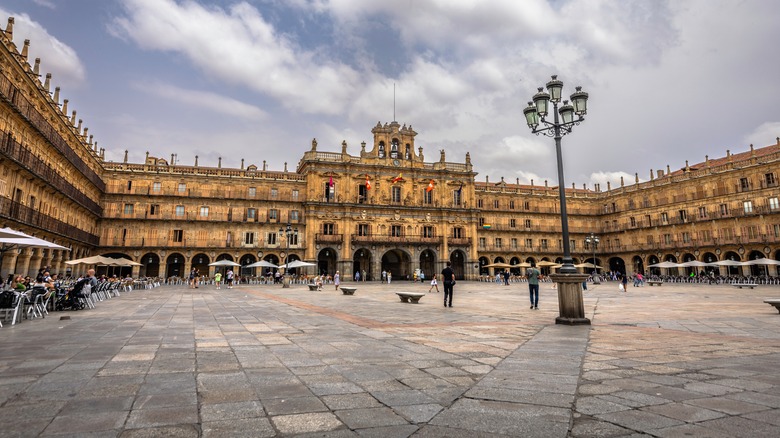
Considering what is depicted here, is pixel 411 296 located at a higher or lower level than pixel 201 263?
lower

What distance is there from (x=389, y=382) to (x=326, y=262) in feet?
142

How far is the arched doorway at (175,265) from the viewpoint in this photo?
41.7m

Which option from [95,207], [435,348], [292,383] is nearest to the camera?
[292,383]

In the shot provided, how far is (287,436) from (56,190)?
30.8m

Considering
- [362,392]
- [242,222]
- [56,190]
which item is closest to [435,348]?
[362,392]

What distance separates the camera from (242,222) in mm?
42688

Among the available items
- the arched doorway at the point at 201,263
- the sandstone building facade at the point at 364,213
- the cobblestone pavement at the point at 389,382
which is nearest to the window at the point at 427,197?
the sandstone building facade at the point at 364,213

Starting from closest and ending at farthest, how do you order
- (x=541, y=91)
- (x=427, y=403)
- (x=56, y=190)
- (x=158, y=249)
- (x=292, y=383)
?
(x=427, y=403) → (x=292, y=383) → (x=541, y=91) → (x=56, y=190) → (x=158, y=249)

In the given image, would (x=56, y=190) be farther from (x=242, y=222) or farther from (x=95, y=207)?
(x=242, y=222)

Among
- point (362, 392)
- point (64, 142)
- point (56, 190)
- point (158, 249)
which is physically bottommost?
point (362, 392)

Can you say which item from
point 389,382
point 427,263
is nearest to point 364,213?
point 427,263

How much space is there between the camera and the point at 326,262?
46.9 meters

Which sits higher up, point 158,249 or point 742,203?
point 742,203

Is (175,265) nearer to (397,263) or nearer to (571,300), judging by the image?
(397,263)
